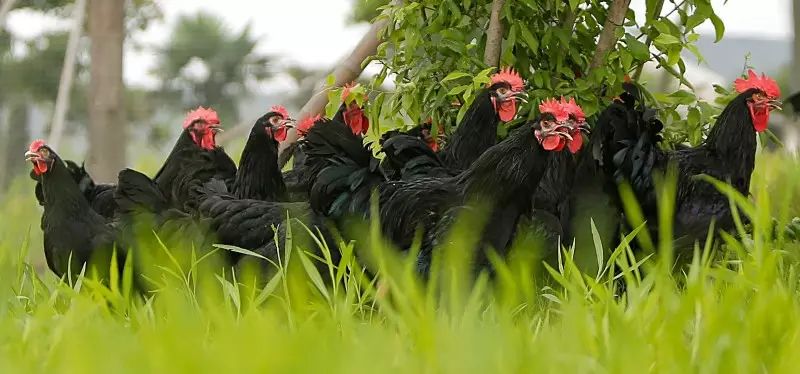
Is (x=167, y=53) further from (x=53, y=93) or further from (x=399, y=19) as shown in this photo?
(x=399, y=19)

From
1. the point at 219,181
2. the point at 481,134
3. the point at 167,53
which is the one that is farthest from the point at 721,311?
the point at 167,53

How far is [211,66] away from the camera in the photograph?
680 cm

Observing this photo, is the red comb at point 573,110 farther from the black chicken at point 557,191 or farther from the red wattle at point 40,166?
the red wattle at point 40,166

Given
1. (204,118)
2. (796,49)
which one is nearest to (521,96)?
(204,118)

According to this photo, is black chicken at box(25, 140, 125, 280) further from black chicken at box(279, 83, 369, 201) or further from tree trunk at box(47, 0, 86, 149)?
black chicken at box(279, 83, 369, 201)

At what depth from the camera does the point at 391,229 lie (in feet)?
9.79

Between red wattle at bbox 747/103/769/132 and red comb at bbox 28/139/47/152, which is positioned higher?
red comb at bbox 28/139/47/152

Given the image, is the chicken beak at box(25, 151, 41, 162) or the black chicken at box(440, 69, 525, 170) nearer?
the black chicken at box(440, 69, 525, 170)

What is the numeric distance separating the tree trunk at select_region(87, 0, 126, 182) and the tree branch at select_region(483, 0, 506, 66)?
2205 millimetres

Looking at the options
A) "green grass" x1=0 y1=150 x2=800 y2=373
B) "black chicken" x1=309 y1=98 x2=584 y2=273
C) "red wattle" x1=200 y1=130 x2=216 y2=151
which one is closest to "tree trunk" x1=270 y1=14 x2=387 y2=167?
"red wattle" x1=200 y1=130 x2=216 y2=151

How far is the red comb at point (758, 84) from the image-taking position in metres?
3.45

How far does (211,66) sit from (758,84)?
4.35 metres

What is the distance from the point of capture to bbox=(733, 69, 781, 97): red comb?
11.3ft

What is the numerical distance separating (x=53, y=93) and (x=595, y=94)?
13.6ft
